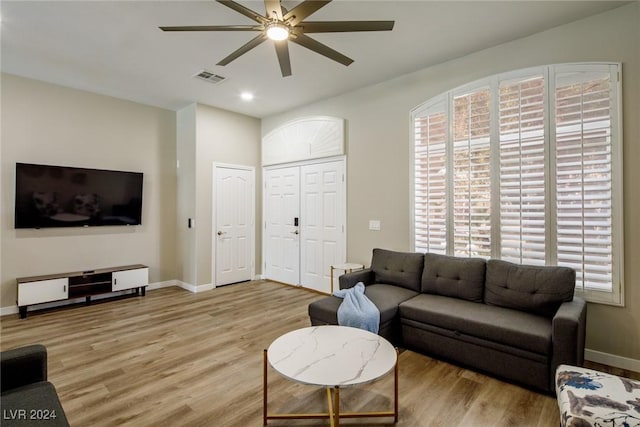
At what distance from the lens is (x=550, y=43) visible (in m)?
3.02

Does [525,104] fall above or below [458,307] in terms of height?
above

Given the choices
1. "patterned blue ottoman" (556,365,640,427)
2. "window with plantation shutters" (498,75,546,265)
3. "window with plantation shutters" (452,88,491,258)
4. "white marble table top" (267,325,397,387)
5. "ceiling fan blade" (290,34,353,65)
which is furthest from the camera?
"window with plantation shutters" (452,88,491,258)

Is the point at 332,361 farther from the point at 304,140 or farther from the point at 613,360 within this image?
the point at 304,140

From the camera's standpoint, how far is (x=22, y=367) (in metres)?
1.62

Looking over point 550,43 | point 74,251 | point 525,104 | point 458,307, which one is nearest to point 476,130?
point 525,104

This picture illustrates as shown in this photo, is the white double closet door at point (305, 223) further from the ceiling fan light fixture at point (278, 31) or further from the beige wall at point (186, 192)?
the ceiling fan light fixture at point (278, 31)

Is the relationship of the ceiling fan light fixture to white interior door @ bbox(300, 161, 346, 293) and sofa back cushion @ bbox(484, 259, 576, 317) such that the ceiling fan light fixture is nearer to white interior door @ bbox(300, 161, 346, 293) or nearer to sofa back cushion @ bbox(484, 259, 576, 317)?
white interior door @ bbox(300, 161, 346, 293)

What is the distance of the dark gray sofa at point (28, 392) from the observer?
131cm

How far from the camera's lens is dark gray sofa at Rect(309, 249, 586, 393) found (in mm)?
2279

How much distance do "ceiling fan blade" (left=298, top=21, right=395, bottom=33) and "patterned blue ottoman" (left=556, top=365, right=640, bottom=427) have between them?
2.47 m

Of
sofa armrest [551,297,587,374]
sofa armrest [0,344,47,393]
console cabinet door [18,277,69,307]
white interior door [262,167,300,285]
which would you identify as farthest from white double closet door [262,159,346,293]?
sofa armrest [0,344,47,393]

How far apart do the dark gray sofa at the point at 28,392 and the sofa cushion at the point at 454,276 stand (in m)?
3.01

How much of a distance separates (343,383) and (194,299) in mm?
3717

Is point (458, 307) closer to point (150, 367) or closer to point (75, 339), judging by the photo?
point (150, 367)
